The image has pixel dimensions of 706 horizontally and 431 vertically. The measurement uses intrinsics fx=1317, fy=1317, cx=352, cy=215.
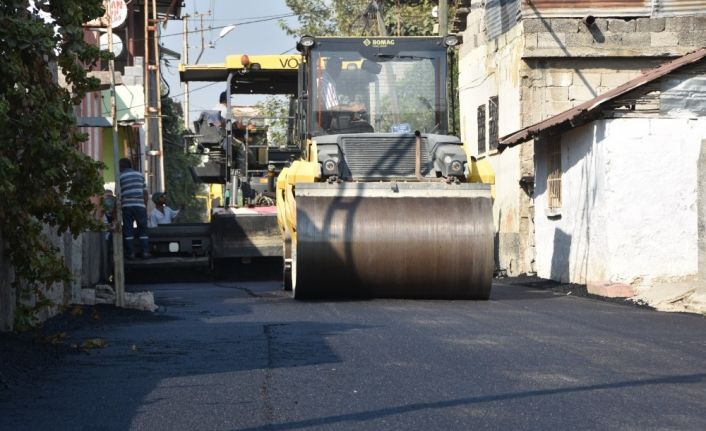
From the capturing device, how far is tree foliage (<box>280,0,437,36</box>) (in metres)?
38.7

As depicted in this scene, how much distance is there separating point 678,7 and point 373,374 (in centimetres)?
1869

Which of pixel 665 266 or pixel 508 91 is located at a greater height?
pixel 508 91

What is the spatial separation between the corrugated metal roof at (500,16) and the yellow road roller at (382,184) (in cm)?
877

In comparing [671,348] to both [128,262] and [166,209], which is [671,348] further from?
[166,209]

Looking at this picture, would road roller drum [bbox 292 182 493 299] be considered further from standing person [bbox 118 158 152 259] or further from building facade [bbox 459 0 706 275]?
building facade [bbox 459 0 706 275]

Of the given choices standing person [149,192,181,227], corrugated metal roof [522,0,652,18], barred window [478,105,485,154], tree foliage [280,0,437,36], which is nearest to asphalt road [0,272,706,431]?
standing person [149,192,181,227]

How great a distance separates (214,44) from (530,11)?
131 feet

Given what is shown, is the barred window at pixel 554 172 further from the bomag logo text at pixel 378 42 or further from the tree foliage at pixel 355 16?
the tree foliage at pixel 355 16

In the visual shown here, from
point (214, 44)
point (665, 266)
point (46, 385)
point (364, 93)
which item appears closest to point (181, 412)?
point (46, 385)

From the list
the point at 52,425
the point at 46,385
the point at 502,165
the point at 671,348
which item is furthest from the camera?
the point at 502,165

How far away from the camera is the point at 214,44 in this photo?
6347 cm

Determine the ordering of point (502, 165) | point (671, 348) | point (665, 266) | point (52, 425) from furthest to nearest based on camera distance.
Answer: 1. point (502, 165)
2. point (665, 266)
3. point (671, 348)
4. point (52, 425)

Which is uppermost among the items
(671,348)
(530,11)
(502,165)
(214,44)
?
(214,44)

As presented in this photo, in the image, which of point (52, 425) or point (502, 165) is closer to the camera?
point (52, 425)
